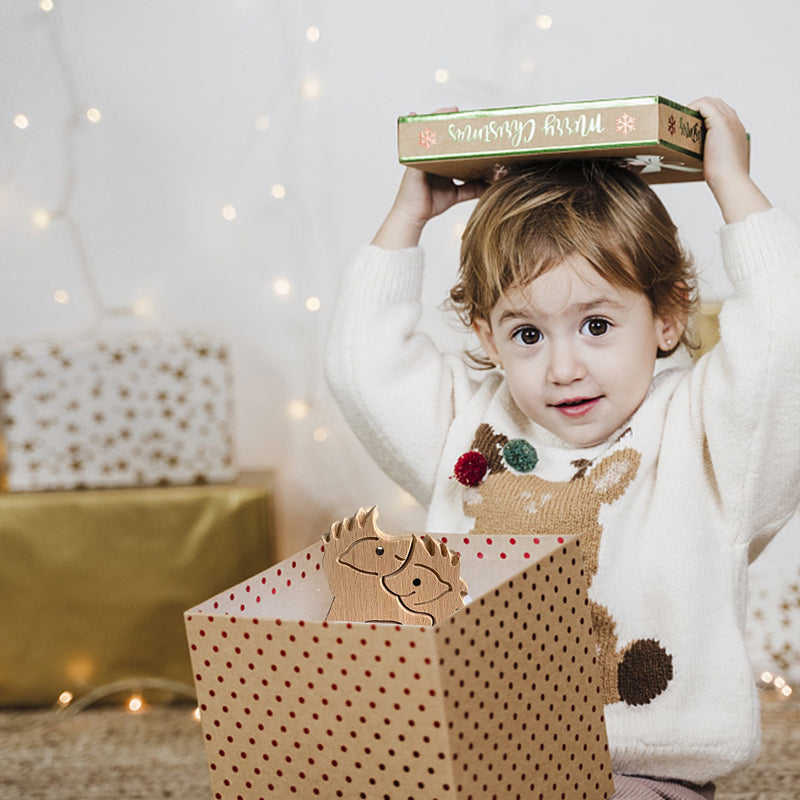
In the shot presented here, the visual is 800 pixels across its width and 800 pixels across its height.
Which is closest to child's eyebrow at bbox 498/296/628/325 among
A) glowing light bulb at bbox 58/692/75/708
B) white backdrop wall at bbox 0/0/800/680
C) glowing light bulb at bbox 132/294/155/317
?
white backdrop wall at bbox 0/0/800/680

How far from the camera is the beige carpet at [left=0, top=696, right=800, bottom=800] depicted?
1423 millimetres

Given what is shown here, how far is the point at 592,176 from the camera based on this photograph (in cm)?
100

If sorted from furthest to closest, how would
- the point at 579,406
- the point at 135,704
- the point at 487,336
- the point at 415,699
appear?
1. the point at 135,704
2. the point at 487,336
3. the point at 579,406
4. the point at 415,699

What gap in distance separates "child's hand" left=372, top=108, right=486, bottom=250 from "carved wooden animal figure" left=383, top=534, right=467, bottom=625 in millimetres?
459

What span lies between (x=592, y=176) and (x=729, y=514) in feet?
1.15

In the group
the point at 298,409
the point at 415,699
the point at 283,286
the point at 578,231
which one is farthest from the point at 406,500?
the point at 415,699

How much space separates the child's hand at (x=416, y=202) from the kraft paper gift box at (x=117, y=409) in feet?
1.99

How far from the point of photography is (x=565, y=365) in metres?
0.97

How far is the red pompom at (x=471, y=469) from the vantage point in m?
1.05

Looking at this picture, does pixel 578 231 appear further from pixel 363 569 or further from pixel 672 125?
pixel 363 569

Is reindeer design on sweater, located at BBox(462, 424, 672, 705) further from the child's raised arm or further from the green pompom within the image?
the child's raised arm

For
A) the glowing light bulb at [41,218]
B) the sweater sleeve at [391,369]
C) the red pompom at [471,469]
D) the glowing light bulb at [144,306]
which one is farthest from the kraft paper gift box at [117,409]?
the red pompom at [471,469]

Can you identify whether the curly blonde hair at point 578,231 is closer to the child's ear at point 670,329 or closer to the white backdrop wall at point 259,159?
the child's ear at point 670,329

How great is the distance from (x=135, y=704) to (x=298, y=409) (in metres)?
0.57
